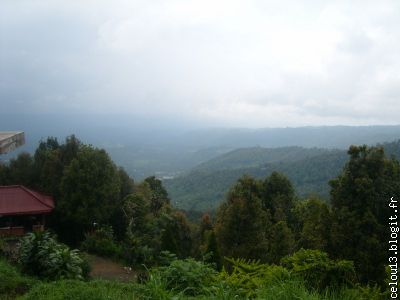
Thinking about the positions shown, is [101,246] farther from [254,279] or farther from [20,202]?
[254,279]

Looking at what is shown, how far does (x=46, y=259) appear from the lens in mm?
8672

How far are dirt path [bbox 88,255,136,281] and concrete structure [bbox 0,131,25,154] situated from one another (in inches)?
402

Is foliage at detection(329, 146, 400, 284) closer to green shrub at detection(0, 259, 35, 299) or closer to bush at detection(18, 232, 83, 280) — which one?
bush at detection(18, 232, 83, 280)

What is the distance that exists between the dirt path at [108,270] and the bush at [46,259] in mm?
3938

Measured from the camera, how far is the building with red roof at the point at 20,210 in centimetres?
1597

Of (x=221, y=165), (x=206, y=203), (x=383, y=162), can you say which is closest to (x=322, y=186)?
(x=206, y=203)

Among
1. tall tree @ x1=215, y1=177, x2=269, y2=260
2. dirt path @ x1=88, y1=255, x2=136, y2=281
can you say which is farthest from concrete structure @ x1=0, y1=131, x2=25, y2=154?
tall tree @ x1=215, y1=177, x2=269, y2=260

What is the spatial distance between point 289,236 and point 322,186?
4109 centimetres

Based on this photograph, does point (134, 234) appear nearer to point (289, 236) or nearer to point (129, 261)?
point (129, 261)

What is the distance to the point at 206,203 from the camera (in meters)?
62.3

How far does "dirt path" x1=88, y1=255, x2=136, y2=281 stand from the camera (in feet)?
43.5

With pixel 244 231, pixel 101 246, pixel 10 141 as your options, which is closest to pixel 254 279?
pixel 10 141

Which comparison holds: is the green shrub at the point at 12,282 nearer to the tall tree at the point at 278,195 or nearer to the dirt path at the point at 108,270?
the dirt path at the point at 108,270

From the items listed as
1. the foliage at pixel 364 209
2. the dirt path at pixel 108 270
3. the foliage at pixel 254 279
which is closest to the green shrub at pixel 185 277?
the foliage at pixel 254 279
